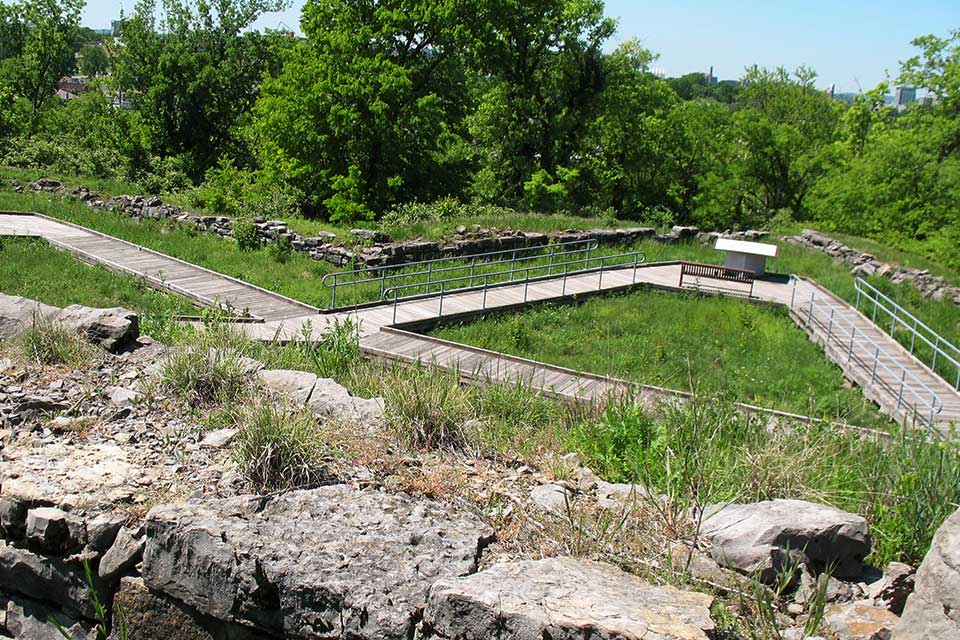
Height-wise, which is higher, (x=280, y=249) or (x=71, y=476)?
(x=71, y=476)

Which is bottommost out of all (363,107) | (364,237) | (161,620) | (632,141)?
(161,620)

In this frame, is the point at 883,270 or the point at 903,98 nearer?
the point at 883,270

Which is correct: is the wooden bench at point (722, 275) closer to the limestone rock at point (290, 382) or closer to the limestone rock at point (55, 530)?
the limestone rock at point (290, 382)

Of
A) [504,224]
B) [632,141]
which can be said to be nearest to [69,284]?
[504,224]

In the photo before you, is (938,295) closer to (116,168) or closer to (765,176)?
(765,176)

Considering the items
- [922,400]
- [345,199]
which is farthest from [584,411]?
[345,199]

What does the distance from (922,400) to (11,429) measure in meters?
13.6

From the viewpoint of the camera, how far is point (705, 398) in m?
7.62

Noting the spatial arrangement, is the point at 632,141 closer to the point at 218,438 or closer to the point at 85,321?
the point at 85,321

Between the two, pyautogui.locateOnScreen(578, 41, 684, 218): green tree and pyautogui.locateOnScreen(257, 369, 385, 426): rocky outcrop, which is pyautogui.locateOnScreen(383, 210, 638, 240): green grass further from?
pyautogui.locateOnScreen(257, 369, 385, 426): rocky outcrop

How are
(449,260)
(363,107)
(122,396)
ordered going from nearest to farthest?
(122,396)
(449,260)
(363,107)

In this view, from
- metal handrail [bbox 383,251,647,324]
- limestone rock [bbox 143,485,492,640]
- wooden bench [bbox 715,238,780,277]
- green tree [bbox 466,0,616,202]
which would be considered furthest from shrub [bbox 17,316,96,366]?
green tree [bbox 466,0,616,202]

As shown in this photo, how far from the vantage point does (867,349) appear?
17.7 metres

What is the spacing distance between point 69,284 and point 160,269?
252cm
